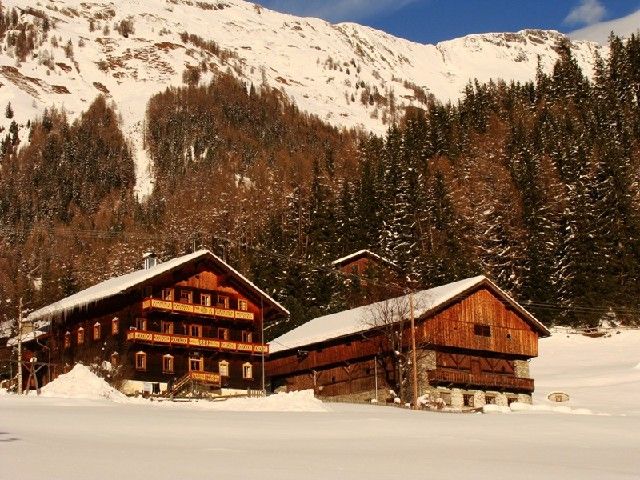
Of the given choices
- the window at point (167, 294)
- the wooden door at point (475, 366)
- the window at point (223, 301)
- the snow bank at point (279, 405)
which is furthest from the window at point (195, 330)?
the snow bank at point (279, 405)

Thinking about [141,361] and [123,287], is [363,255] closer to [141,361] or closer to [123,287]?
[141,361]

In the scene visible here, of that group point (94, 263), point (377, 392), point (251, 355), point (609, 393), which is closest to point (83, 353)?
point (251, 355)

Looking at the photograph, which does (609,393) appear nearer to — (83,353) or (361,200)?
(83,353)

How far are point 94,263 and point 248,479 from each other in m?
118

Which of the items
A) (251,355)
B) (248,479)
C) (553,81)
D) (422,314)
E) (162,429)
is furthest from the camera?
(553,81)

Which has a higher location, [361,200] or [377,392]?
[361,200]

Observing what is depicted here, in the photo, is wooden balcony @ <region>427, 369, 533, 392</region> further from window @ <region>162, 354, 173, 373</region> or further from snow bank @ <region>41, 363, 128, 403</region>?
snow bank @ <region>41, 363, 128, 403</region>

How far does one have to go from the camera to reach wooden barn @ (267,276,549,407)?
55.9 meters

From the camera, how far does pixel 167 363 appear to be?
58.8 m

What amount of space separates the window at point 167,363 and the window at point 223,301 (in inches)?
205

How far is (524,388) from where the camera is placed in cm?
5900

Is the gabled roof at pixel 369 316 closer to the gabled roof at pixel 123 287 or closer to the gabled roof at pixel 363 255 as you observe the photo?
the gabled roof at pixel 123 287

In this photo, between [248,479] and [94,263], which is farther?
[94,263]

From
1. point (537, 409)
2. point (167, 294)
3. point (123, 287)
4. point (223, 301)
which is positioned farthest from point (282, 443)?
point (223, 301)
